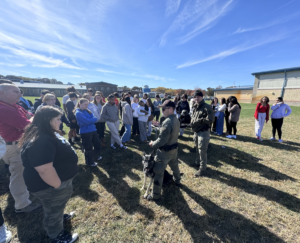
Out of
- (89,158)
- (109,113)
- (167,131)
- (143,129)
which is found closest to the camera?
(167,131)

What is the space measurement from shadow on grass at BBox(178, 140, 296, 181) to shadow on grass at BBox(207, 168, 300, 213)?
0.57 meters

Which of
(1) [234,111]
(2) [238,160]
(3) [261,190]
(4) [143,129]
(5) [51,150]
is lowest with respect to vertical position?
(3) [261,190]

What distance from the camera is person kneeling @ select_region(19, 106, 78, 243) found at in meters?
1.55

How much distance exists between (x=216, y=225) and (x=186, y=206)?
0.62 meters

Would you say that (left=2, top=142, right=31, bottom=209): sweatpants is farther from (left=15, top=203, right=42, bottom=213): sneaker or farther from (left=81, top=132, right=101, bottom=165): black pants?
(left=81, top=132, right=101, bottom=165): black pants

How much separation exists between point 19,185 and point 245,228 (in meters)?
4.53

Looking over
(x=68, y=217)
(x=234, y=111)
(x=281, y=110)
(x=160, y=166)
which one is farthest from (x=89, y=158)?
(x=281, y=110)

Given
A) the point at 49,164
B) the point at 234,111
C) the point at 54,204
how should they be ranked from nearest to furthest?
1. the point at 49,164
2. the point at 54,204
3. the point at 234,111

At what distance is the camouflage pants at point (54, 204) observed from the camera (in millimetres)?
1831

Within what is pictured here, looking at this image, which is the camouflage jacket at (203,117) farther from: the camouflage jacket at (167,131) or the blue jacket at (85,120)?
the blue jacket at (85,120)

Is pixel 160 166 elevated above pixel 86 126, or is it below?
below

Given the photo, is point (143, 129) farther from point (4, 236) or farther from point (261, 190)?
point (4, 236)

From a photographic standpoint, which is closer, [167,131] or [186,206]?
[167,131]

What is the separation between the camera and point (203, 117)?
146 inches
